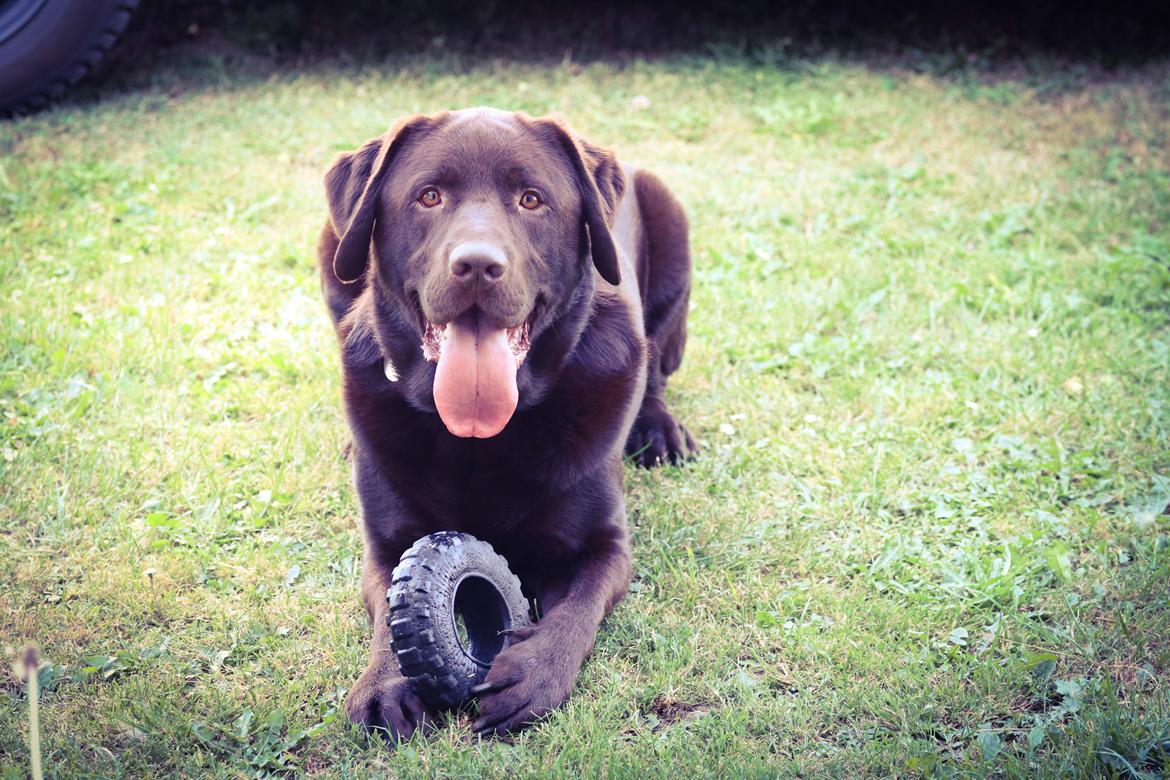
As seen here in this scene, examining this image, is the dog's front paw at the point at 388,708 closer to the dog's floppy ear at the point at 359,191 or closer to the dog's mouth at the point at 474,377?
the dog's mouth at the point at 474,377

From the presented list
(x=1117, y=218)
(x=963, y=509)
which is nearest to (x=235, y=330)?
(x=963, y=509)

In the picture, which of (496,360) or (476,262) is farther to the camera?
(496,360)

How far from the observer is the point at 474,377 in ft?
8.46

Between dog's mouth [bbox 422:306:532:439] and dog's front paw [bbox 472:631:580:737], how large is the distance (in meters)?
0.55

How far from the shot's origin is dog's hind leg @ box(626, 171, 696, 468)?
3.69 meters

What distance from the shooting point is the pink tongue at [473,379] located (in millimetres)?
2568

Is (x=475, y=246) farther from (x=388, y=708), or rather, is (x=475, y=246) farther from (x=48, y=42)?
(x=48, y=42)

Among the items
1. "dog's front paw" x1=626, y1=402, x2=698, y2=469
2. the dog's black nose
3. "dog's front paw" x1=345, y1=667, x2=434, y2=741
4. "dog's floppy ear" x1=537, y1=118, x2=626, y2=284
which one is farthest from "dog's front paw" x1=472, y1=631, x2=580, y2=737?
"dog's front paw" x1=626, y1=402, x2=698, y2=469

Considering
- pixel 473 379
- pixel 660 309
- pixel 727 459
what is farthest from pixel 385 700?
pixel 660 309

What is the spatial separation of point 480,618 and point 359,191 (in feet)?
3.94

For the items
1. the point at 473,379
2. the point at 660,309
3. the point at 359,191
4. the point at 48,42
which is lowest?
the point at 660,309

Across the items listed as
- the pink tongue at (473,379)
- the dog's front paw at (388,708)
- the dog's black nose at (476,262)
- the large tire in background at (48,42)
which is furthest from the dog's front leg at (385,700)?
the large tire in background at (48,42)

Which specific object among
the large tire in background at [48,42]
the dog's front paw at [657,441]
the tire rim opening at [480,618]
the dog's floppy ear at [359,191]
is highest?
the dog's floppy ear at [359,191]

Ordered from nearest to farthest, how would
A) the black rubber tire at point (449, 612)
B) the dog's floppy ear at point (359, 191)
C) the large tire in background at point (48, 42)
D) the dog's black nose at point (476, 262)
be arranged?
the black rubber tire at point (449, 612)
the dog's black nose at point (476, 262)
the dog's floppy ear at point (359, 191)
the large tire in background at point (48, 42)
